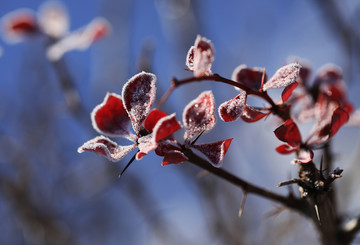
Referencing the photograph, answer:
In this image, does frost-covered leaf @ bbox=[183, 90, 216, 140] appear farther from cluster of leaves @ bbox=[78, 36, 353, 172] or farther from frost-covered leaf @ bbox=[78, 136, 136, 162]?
frost-covered leaf @ bbox=[78, 136, 136, 162]

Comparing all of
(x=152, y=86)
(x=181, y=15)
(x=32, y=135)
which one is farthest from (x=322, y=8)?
(x=32, y=135)

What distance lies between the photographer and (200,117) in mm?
1015

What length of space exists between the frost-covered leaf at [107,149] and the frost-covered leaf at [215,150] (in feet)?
0.64

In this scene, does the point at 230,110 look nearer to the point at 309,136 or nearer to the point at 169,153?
the point at 169,153

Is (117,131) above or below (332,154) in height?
above

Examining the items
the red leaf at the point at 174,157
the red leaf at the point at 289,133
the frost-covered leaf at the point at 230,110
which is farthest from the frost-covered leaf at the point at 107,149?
the red leaf at the point at 289,133

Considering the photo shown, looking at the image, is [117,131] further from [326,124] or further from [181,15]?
[181,15]

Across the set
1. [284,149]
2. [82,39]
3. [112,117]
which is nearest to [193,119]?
[112,117]

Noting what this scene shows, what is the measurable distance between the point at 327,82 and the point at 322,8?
155 centimetres

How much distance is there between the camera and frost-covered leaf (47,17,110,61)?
2244mm

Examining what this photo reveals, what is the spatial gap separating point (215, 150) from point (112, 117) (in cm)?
33

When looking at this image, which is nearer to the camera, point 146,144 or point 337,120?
point 146,144

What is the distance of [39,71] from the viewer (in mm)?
6605

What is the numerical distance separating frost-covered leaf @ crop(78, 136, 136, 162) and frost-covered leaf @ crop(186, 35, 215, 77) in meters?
0.27
